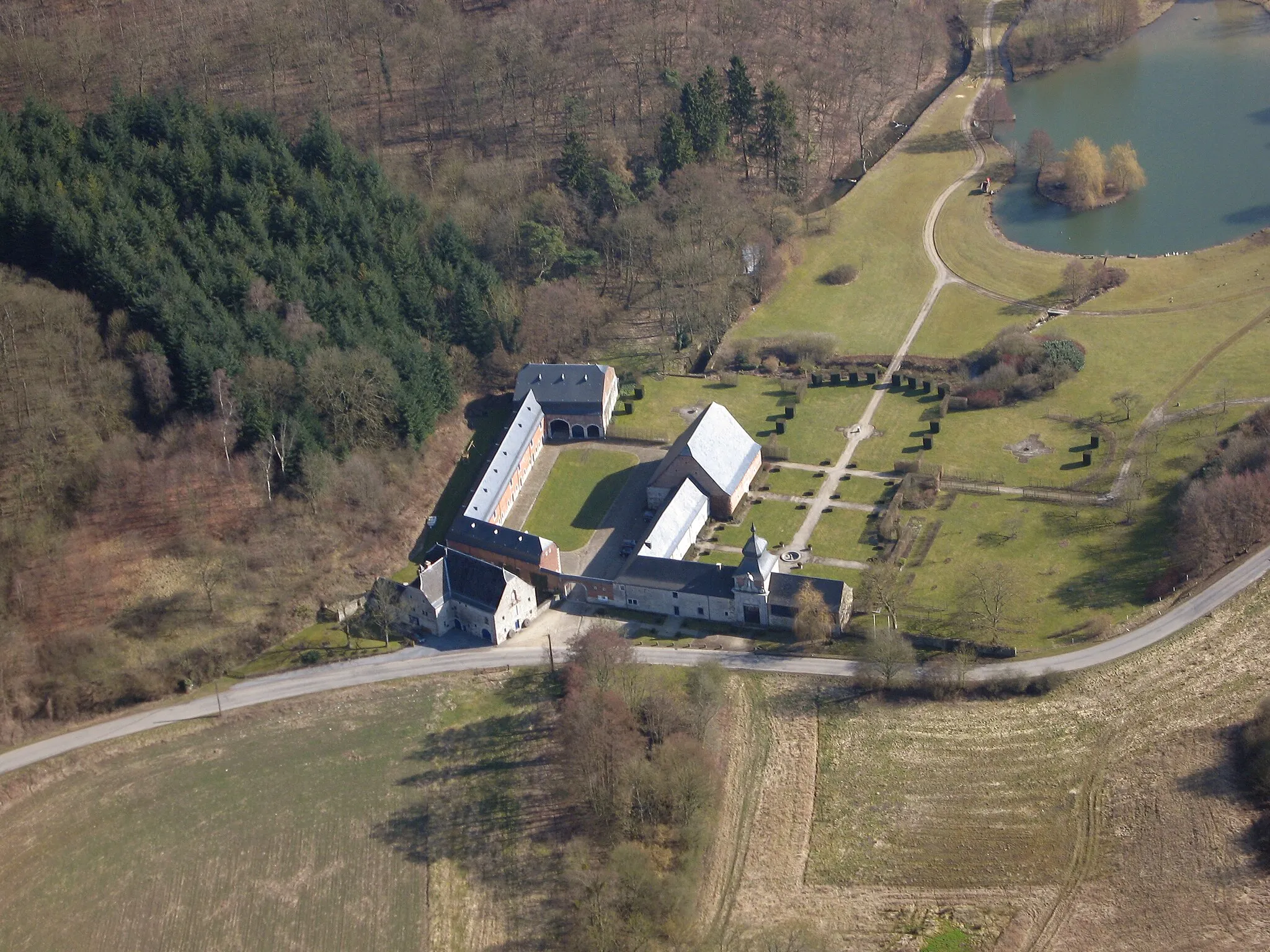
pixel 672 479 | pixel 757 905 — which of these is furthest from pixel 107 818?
pixel 672 479

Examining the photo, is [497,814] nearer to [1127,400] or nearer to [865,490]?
[865,490]

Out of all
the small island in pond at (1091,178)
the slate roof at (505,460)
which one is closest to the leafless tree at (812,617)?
the slate roof at (505,460)

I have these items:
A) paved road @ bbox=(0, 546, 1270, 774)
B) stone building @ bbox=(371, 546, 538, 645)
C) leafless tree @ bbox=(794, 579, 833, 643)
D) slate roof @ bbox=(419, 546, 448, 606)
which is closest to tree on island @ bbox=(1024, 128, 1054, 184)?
paved road @ bbox=(0, 546, 1270, 774)

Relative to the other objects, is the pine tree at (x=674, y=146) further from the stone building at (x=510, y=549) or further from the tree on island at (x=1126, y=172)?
the stone building at (x=510, y=549)

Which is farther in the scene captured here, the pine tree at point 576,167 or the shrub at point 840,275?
the shrub at point 840,275

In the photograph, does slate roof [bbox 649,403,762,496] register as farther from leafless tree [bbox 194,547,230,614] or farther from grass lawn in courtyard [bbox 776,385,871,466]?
leafless tree [bbox 194,547,230,614]

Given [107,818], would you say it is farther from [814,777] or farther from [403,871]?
[814,777]
